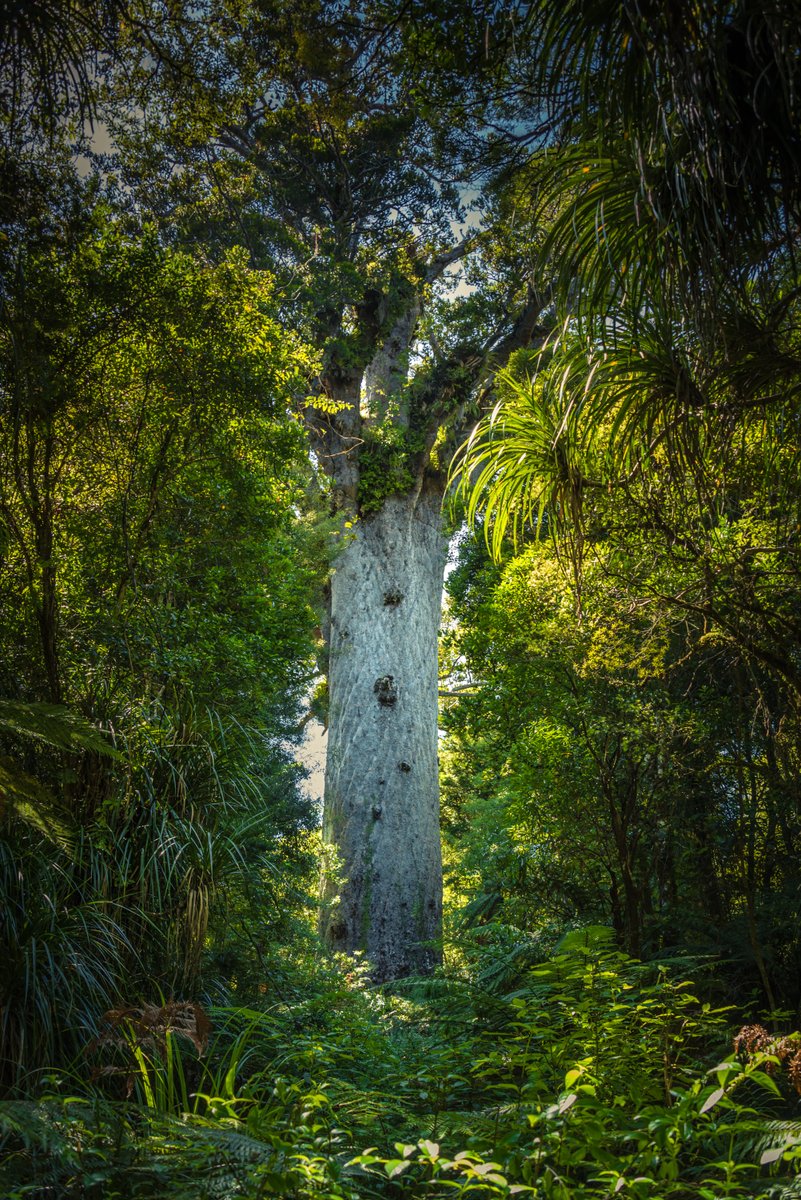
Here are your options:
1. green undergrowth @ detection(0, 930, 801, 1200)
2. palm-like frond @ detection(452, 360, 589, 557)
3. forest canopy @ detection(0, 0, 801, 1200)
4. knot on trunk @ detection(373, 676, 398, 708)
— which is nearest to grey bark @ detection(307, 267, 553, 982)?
knot on trunk @ detection(373, 676, 398, 708)

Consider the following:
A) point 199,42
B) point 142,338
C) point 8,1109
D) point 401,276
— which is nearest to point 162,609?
point 142,338

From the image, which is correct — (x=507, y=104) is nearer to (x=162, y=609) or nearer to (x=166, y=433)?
(x=166, y=433)

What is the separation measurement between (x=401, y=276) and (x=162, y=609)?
5200mm

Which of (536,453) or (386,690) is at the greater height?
(386,690)

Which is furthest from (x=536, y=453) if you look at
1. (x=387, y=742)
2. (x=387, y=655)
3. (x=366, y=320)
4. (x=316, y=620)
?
(x=366, y=320)

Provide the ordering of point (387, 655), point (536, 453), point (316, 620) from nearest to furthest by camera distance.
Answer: point (536, 453) < point (316, 620) < point (387, 655)

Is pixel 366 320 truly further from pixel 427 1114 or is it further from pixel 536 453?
pixel 427 1114

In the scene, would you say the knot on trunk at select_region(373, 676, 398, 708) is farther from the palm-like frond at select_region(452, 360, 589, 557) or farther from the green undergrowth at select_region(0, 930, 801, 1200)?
the palm-like frond at select_region(452, 360, 589, 557)

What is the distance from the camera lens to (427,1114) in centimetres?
281

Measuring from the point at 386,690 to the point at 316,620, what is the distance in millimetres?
1814

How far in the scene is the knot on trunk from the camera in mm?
9125

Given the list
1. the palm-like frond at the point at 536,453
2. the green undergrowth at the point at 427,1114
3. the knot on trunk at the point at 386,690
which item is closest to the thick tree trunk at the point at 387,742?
the knot on trunk at the point at 386,690

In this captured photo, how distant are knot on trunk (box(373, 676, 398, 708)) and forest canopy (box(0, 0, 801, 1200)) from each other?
1044 millimetres

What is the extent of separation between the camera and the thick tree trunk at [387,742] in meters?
8.35
